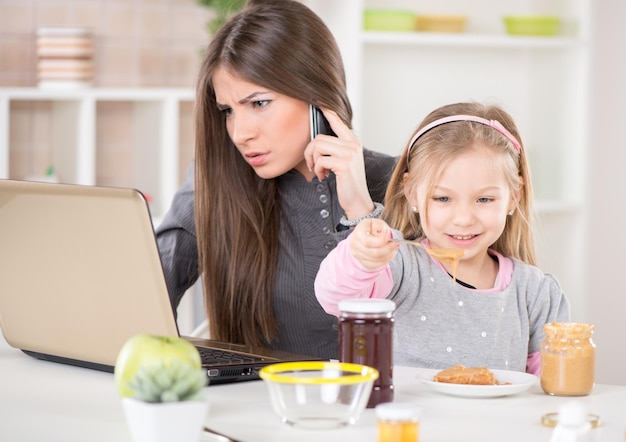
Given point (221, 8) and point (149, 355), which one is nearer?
point (149, 355)

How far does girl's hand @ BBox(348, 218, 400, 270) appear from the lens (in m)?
A: 1.47

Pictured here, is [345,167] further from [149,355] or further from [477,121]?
[149,355]

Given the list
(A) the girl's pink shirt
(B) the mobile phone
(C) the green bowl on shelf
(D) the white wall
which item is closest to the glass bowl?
(A) the girl's pink shirt

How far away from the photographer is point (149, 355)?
3.42 ft

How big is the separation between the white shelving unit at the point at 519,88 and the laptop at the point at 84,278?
1.99 m

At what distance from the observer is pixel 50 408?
4.18 ft

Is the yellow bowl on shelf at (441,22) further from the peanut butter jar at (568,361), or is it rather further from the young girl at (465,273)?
the peanut butter jar at (568,361)

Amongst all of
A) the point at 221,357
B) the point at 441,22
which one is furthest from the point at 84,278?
the point at 441,22

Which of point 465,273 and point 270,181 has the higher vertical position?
point 270,181

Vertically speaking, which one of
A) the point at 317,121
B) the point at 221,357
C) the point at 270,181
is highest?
the point at 317,121

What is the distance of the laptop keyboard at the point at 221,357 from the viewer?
1487mm

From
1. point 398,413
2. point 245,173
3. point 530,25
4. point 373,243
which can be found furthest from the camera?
point 530,25

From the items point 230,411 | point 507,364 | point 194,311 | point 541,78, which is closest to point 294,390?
point 230,411

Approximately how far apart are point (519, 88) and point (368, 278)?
7.43 ft
